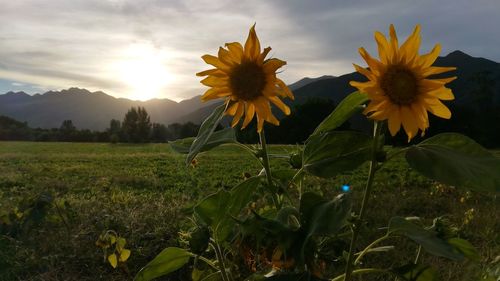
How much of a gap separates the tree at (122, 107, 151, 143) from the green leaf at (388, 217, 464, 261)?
62.7 m

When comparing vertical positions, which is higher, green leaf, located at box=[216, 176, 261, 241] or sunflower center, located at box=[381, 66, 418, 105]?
sunflower center, located at box=[381, 66, 418, 105]

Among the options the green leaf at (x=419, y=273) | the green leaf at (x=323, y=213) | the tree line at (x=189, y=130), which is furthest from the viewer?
the tree line at (x=189, y=130)

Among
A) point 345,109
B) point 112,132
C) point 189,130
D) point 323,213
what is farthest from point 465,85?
point 323,213

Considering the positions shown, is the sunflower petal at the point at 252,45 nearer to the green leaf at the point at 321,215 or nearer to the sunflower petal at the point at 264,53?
the sunflower petal at the point at 264,53

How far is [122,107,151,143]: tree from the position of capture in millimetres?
64506

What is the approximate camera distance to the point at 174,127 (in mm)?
72062

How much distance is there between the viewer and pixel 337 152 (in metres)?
1.21

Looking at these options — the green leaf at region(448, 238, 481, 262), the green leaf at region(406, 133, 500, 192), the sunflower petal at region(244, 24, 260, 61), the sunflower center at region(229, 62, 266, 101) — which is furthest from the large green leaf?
the green leaf at region(448, 238, 481, 262)

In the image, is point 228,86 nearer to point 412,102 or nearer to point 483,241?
point 412,102

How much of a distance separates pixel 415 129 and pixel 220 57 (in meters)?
0.52

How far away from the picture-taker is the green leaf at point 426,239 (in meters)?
1.05

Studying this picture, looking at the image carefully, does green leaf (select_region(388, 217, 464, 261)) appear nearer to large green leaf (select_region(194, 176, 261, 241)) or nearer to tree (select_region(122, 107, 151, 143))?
large green leaf (select_region(194, 176, 261, 241))

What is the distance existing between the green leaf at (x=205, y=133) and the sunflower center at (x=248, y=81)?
6cm

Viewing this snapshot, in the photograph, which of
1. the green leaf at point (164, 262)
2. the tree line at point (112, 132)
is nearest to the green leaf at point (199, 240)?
the green leaf at point (164, 262)
